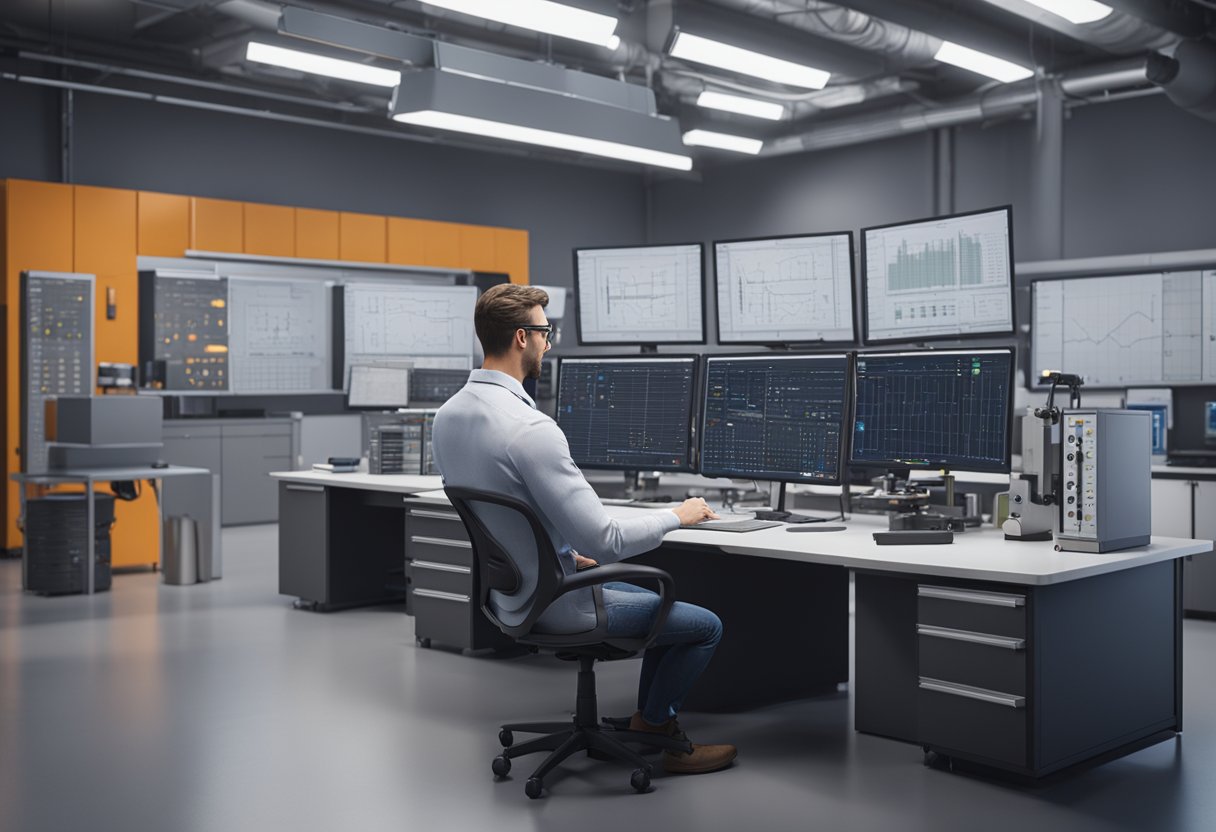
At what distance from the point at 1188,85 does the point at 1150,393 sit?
6.07 ft

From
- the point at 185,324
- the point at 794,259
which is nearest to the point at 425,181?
the point at 185,324

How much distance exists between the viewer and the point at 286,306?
356 inches

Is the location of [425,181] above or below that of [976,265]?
above

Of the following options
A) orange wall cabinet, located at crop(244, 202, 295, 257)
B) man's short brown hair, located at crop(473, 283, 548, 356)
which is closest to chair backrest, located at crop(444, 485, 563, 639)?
man's short brown hair, located at crop(473, 283, 548, 356)

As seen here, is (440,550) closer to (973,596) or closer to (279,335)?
(973,596)

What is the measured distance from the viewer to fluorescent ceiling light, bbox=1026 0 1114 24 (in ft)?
17.3

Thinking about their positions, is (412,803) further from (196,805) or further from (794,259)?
(794,259)

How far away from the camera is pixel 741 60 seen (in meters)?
6.07

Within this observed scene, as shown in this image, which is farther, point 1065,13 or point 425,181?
point 425,181

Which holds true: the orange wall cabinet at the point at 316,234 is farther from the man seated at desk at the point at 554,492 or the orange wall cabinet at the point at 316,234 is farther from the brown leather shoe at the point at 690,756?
the brown leather shoe at the point at 690,756

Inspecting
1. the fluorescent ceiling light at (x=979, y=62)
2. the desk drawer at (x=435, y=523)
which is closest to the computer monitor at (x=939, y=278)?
the desk drawer at (x=435, y=523)

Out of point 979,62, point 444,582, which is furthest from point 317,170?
point 444,582

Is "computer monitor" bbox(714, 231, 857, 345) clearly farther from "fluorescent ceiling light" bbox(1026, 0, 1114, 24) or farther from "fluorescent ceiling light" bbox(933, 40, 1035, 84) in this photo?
"fluorescent ceiling light" bbox(933, 40, 1035, 84)

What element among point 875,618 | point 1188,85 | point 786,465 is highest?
point 1188,85
